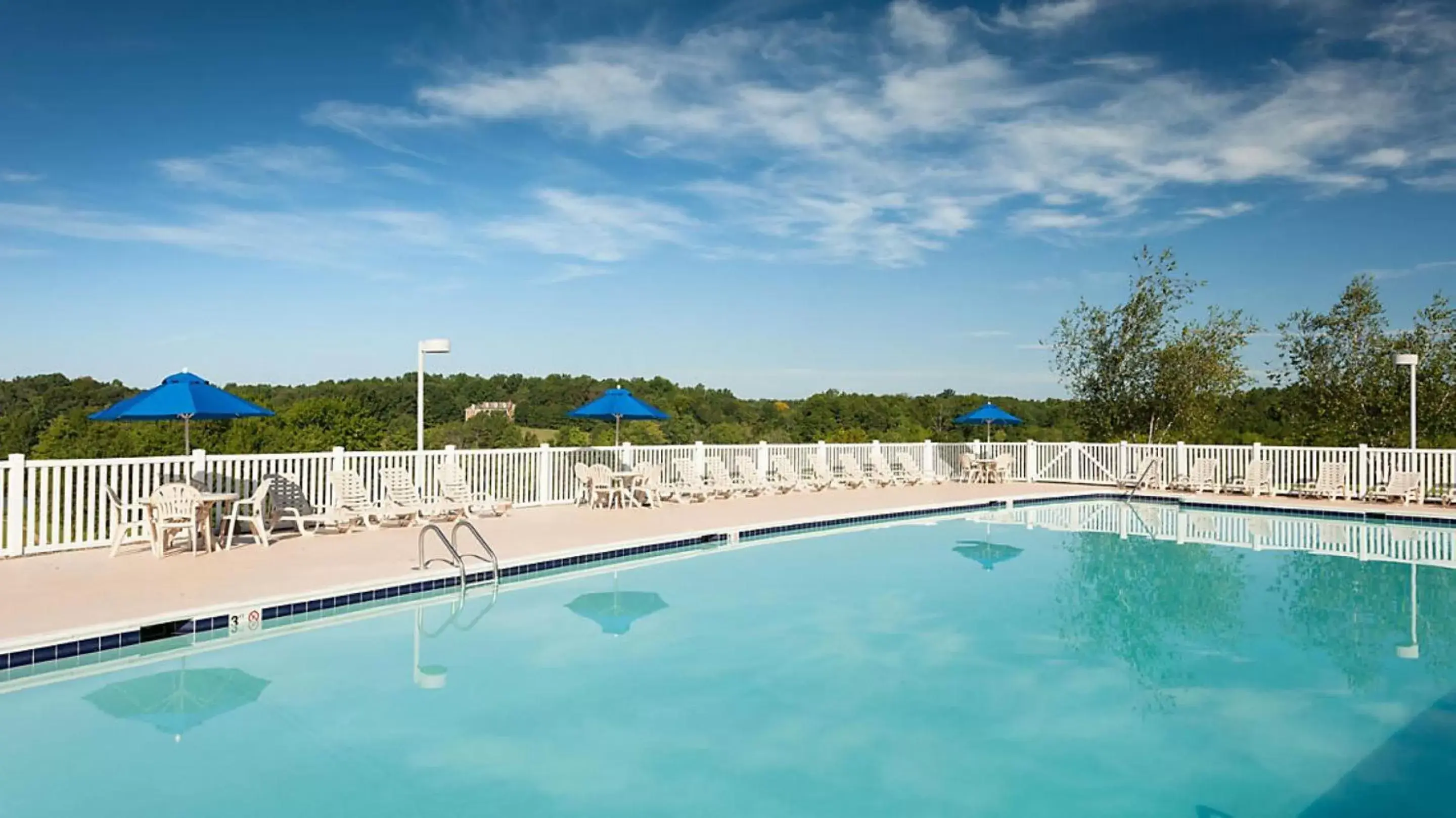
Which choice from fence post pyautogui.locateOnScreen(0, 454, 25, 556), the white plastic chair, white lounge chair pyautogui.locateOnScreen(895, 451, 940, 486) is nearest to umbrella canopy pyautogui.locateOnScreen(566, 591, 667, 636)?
the white plastic chair

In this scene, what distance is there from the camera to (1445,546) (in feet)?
36.1

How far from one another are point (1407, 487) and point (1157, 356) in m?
6.59

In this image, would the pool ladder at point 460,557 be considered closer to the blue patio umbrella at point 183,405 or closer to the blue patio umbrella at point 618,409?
the blue patio umbrella at point 183,405

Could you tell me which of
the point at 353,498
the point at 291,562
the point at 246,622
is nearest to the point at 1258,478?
the point at 353,498

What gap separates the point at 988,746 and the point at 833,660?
1.60m

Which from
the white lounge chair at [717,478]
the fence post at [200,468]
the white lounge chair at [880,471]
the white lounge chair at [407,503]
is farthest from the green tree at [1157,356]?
the fence post at [200,468]

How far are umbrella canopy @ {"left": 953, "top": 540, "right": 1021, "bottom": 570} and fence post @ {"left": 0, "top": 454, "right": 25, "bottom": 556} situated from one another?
8.89 meters

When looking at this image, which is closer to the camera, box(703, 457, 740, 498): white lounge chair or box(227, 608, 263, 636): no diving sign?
box(227, 608, 263, 636): no diving sign

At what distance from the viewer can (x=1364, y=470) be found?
48.6 feet

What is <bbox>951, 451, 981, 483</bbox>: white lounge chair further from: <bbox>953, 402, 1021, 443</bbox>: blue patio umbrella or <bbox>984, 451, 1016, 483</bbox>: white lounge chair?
<bbox>953, 402, 1021, 443</bbox>: blue patio umbrella

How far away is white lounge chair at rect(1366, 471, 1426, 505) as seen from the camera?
14023mm

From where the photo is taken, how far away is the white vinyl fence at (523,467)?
8.38 m

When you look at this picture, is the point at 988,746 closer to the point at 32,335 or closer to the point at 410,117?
the point at 410,117

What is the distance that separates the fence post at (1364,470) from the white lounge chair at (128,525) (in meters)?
16.1
